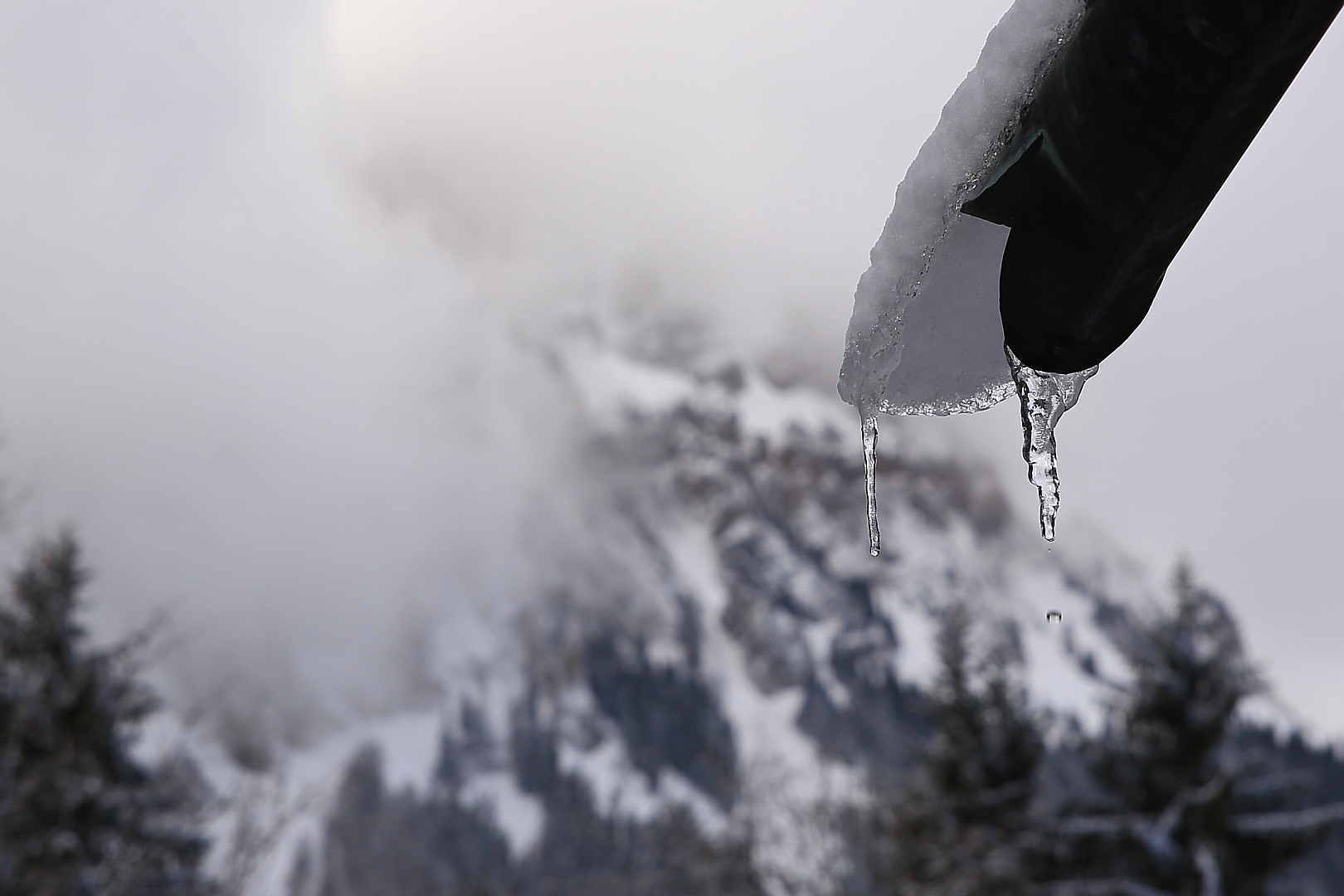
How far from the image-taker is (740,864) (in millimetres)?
16797

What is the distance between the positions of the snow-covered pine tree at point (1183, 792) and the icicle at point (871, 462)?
11222 mm

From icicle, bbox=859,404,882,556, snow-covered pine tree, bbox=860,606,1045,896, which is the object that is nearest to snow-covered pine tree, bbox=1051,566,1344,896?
snow-covered pine tree, bbox=860,606,1045,896

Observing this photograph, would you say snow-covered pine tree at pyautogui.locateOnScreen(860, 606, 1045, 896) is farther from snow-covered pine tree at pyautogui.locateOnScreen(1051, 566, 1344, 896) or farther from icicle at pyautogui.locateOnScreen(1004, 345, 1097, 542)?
icicle at pyautogui.locateOnScreen(1004, 345, 1097, 542)

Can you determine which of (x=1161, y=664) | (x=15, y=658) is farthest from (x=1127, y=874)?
(x=15, y=658)

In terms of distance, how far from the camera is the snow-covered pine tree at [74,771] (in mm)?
9875

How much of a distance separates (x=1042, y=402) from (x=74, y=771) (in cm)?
1489

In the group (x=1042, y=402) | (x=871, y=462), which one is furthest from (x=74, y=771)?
(x=1042, y=402)

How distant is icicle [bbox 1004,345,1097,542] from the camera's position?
116 cm

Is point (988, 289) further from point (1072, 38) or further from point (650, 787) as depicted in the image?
point (650, 787)

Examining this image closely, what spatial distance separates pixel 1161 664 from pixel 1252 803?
202 centimetres

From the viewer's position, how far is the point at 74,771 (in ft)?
40.2

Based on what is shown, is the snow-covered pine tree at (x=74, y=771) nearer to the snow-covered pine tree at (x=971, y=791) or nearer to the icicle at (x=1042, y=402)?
the icicle at (x=1042, y=402)

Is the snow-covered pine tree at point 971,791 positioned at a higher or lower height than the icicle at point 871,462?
higher

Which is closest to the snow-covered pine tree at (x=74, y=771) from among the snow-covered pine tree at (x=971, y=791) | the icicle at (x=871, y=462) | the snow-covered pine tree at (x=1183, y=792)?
the icicle at (x=871, y=462)
